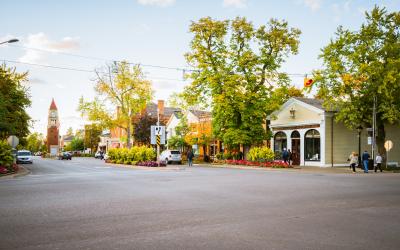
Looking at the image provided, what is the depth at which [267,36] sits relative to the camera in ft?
139

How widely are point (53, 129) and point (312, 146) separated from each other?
118 m

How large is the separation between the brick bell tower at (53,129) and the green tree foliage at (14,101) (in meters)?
91.8

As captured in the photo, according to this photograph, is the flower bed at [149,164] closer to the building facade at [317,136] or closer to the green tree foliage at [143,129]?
the building facade at [317,136]

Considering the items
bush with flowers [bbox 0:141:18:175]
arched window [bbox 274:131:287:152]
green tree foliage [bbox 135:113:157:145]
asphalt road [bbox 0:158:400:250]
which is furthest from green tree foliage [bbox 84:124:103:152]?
asphalt road [bbox 0:158:400:250]

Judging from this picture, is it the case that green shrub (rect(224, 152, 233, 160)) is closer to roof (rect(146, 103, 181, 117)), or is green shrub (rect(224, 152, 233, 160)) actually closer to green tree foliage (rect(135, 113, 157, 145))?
green tree foliage (rect(135, 113, 157, 145))

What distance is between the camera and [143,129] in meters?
65.4

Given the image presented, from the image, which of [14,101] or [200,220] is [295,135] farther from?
[200,220]

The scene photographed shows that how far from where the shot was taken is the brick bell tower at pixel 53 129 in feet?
452

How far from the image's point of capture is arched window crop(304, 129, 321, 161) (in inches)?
1596

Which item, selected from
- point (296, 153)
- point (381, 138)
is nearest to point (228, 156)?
point (296, 153)

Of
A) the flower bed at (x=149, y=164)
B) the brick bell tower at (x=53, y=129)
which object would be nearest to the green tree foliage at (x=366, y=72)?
the flower bed at (x=149, y=164)

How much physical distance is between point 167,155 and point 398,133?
2455 centimetres

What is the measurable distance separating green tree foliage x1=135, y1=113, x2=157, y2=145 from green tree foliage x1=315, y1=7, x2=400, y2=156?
34.4 metres

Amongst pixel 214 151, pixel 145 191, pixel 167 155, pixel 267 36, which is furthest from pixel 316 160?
pixel 145 191
